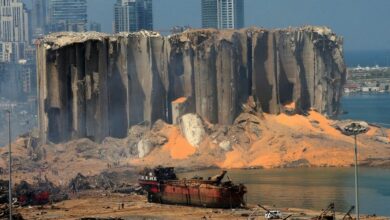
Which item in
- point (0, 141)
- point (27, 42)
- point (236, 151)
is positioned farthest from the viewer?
point (27, 42)

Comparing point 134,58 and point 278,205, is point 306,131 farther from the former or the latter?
point 278,205

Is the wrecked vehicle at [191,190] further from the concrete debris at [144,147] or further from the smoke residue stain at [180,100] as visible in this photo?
the smoke residue stain at [180,100]

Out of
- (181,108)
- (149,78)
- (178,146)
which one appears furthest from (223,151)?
(149,78)

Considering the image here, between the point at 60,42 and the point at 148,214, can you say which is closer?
the point at 148,214

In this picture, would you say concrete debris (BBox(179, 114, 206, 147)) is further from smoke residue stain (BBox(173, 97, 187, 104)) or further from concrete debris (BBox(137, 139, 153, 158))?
concrete debris (BBox(137, 139, 153, 158))

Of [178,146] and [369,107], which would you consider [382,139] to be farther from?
[369,107]

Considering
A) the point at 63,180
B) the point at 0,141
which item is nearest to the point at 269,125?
the point at 63,180

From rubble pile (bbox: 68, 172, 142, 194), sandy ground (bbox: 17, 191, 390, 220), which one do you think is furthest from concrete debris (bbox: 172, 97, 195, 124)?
sandy ground (bbox: 17, 191, 390, 220)
